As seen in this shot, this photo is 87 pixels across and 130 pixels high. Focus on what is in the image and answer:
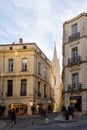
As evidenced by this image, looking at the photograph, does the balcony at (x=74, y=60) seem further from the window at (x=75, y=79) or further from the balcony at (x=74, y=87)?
the balcony at (x=74, y=87)

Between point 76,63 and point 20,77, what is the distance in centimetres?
1129

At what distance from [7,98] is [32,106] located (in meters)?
4.68

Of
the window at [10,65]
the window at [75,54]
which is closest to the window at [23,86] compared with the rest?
the window at [10,65]

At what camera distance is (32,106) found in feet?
138

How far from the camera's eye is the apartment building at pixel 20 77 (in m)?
43.5

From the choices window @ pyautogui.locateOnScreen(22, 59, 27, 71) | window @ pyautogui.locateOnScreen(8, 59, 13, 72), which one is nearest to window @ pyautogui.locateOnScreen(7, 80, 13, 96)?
window @ pyautogui.locateOnScreen(8, 59, 13, 72)

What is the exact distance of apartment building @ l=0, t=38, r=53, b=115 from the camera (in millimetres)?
43469

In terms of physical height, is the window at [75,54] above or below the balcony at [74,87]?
above

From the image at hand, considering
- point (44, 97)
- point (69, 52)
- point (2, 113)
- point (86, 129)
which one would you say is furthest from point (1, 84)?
point (86, 129)

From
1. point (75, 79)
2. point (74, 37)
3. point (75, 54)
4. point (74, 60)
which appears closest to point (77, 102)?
point (75, 79)

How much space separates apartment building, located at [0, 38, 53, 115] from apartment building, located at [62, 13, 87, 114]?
6.90m

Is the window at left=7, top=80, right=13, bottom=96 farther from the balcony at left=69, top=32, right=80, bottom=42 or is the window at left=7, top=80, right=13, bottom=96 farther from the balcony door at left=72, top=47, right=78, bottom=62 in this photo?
the balcony at left=69, top=32, right=80, bottom=42

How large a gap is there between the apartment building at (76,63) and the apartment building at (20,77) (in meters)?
6.90

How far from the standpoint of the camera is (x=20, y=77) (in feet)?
145
